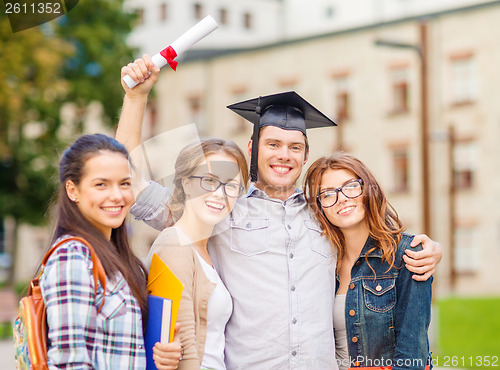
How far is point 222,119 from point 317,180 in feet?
84.7

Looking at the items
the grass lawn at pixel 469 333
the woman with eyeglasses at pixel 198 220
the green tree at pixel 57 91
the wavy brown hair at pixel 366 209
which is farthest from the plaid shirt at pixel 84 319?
the green tree at pixel 57 91

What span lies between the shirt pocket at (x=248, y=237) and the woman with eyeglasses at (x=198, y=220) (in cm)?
16

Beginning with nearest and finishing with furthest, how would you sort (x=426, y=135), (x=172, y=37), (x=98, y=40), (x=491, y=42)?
(x=172, y=37)
(x=426, y=135)
(x=98, y=40)
(x=491, y=42)

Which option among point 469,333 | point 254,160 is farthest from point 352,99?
point 254,160

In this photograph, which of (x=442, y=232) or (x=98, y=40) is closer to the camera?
(x=98, y=40)

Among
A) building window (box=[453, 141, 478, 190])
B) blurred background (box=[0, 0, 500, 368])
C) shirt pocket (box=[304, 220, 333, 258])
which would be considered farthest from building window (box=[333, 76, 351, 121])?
shirt pocket (box=[304, 220, 333, 258])

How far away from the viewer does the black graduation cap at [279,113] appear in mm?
3770

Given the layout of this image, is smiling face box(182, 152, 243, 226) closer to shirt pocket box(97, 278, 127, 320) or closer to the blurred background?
shirt pocket box(97, 278, 127, 320)

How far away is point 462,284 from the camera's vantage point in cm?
2544

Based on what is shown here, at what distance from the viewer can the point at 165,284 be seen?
3018 mm

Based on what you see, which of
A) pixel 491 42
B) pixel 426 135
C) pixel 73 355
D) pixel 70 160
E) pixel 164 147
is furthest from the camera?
pixel 491 42

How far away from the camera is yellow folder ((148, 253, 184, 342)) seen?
9.70 ft

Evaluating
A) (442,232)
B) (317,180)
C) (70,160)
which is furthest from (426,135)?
(442,232)

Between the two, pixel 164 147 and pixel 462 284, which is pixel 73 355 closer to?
pixel 164 147
